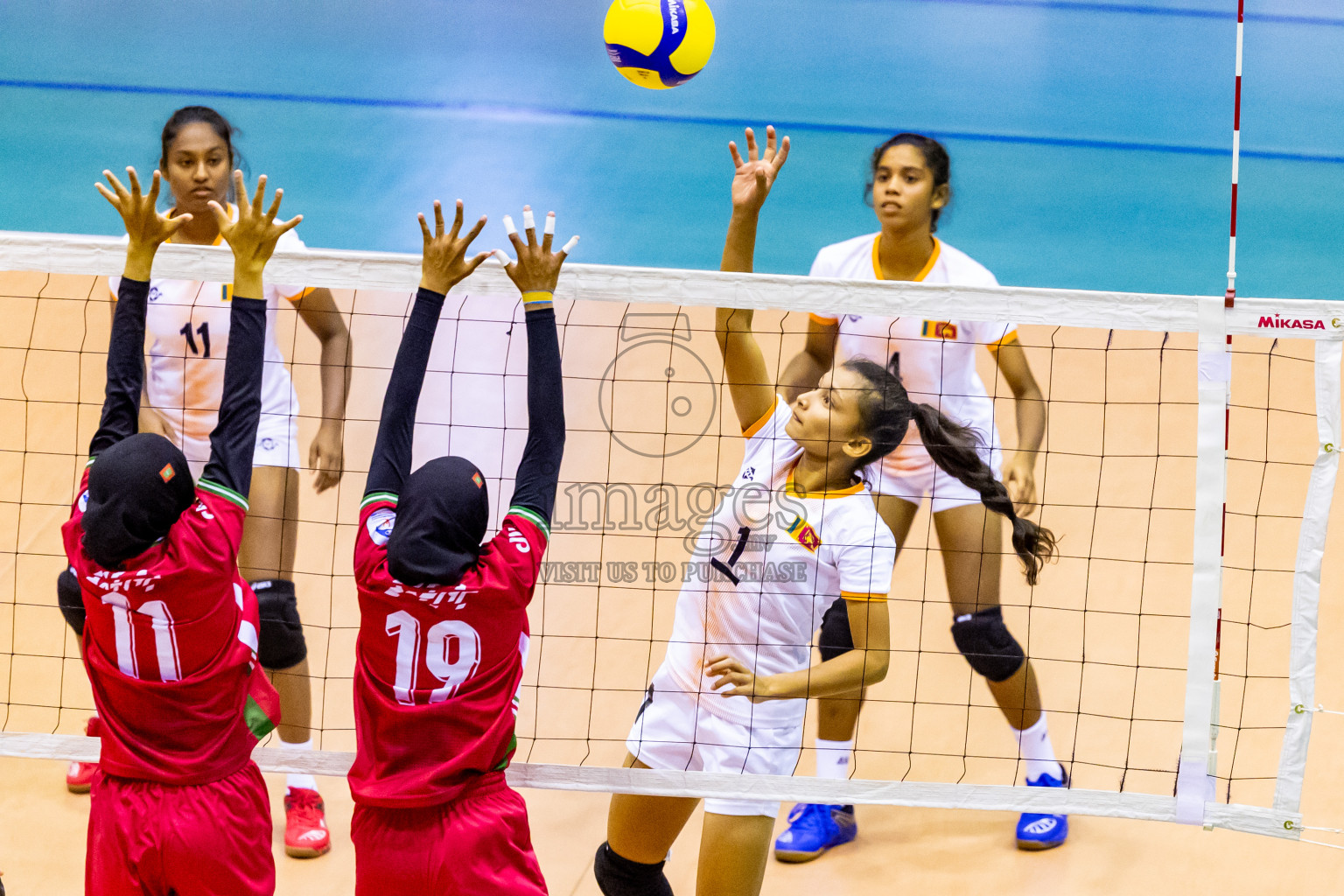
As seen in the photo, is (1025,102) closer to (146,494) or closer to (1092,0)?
(1092,0)

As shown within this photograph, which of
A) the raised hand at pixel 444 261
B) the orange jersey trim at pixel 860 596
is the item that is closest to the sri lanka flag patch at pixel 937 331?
the orange jersey trim at pixel 860 596

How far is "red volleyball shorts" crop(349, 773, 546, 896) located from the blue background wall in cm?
496

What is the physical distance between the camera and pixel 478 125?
25.3 feet

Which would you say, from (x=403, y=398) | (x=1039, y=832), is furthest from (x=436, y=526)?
(x=1039, y=832)

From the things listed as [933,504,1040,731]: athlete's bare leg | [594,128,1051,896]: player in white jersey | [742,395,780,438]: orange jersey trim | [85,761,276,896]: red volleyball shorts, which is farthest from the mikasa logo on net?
[85,761,276,896]: red volleyball shorts

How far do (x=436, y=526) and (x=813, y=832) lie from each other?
1.89 metres

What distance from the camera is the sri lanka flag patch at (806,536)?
2.78 metres

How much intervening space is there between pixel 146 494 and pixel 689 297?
120 centimetres

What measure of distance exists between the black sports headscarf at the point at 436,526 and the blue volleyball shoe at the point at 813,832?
1.77 m

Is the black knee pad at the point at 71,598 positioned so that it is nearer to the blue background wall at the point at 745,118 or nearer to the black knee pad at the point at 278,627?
the black knee pad at the point at 278,627

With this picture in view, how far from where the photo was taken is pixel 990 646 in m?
3.40

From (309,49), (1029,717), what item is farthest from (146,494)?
(309,49)

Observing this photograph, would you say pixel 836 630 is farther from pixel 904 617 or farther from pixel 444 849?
pixel 444 849

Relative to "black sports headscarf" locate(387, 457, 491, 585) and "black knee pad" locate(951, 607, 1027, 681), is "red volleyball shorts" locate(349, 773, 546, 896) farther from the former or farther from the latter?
"black knee pad" locate(951, 607, 1027, 681)
